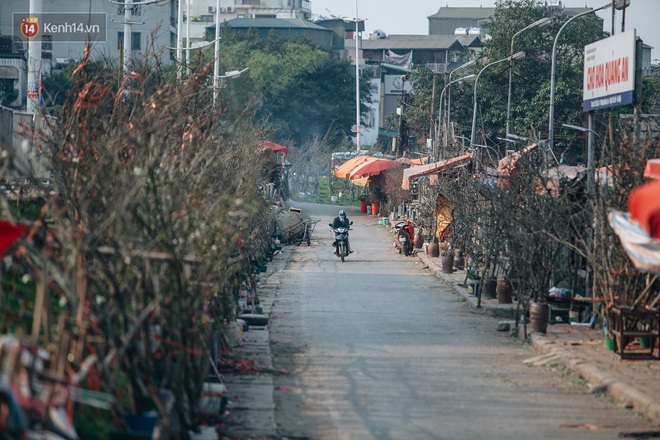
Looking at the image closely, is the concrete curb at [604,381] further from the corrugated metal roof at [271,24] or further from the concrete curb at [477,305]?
the corrugated metal roof at [271,24]

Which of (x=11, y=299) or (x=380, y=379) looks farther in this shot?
(x=380, y=379)

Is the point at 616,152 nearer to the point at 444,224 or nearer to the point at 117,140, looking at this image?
the point at 117,140

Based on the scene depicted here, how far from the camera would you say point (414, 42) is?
122 meters

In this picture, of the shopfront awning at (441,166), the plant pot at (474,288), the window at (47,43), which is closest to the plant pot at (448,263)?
the shopfront awning at (441,166)

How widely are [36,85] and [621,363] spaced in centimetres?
1426

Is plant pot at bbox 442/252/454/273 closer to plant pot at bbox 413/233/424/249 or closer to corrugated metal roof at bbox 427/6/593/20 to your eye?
plant pot at bbox 413/233/424/249

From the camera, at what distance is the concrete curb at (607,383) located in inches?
493

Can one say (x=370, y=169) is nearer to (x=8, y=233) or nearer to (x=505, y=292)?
(x=505, y=292)

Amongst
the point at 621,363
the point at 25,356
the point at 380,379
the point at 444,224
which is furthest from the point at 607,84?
the point at 444,224

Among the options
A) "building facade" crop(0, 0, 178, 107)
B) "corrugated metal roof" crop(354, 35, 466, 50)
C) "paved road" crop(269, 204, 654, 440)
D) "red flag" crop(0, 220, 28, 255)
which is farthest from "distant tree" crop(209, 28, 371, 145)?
"red flag" crop(0, 220, 28, 255)

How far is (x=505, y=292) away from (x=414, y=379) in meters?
9.07

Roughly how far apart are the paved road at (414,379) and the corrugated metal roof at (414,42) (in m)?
93.9

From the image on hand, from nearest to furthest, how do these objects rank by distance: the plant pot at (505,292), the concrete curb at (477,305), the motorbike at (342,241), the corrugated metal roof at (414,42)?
the concrete curb at (477,305) → the plant pot at (505,292) → the motorbike at (342,241) → the corrugated metal roof at (414,42)

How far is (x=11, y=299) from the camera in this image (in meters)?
9.88
